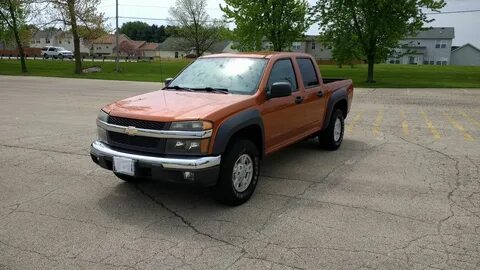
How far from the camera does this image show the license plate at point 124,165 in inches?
185

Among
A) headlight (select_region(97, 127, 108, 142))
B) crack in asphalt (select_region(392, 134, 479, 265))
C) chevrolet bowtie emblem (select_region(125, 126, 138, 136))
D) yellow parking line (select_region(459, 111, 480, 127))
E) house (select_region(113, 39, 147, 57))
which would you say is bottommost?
crack in asphalt (select_region(392, 134, 479, 265))

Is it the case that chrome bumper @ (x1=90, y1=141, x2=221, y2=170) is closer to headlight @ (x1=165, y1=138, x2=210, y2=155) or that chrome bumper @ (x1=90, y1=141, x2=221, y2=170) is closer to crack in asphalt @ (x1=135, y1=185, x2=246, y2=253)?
headlight @ (x1=165, y1=138, x2=210, y2=155)

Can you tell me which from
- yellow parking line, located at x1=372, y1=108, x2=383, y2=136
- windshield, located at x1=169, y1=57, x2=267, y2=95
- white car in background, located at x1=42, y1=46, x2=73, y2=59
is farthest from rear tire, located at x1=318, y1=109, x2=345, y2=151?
white car in background, located at x1=42, y1=46, x2=73, y2=59

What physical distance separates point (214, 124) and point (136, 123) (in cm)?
87

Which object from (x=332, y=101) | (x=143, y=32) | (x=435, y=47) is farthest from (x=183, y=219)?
(x=143, y=32)

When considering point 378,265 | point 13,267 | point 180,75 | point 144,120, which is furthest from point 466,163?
Answer: point 13,267

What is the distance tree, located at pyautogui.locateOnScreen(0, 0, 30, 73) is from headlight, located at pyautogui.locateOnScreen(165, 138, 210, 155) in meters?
39.1

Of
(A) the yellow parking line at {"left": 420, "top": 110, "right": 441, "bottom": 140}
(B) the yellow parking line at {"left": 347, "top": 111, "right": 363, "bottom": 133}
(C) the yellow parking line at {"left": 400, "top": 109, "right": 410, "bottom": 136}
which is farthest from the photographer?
(B) the yellow parking line at {"left": 347, "top": 111, "right": 363, "bottom": 133}

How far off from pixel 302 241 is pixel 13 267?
2.51 meters

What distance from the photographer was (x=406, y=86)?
25891 millimetres

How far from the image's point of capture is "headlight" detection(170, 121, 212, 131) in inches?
180

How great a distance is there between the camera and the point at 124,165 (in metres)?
4.76

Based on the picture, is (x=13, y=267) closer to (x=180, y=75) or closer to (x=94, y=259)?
(x=94, y=259)

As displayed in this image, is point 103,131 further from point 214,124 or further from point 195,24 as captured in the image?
point 195,24
